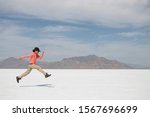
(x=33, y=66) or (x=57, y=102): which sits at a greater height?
(x=33, y=66)

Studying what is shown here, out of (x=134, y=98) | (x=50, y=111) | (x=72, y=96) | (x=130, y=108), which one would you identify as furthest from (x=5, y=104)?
(x=134, y=98)

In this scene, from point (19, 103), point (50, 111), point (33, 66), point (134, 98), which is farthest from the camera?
point (33, 66)

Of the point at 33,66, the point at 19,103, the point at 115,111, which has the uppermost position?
the point at 33,66

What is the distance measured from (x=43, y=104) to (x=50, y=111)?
811 mm

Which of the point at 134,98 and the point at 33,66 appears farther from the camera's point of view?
the point at 33,66

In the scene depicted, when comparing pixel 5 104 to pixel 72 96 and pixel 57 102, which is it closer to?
pixel 57 102

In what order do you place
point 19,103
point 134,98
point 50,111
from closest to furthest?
point 50,111 < point 19,103 < point 134,98

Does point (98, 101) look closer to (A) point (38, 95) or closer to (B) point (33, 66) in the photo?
(A) point (38, 95)

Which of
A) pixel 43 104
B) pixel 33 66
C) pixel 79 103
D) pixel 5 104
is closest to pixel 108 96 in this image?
pixel 79 103

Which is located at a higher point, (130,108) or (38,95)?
(38,95)

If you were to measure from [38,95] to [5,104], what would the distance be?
6.11ft

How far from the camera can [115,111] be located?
7.54 metres

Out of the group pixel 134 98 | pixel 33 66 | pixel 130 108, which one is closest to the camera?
pixel 130 108

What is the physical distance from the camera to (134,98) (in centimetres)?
960
